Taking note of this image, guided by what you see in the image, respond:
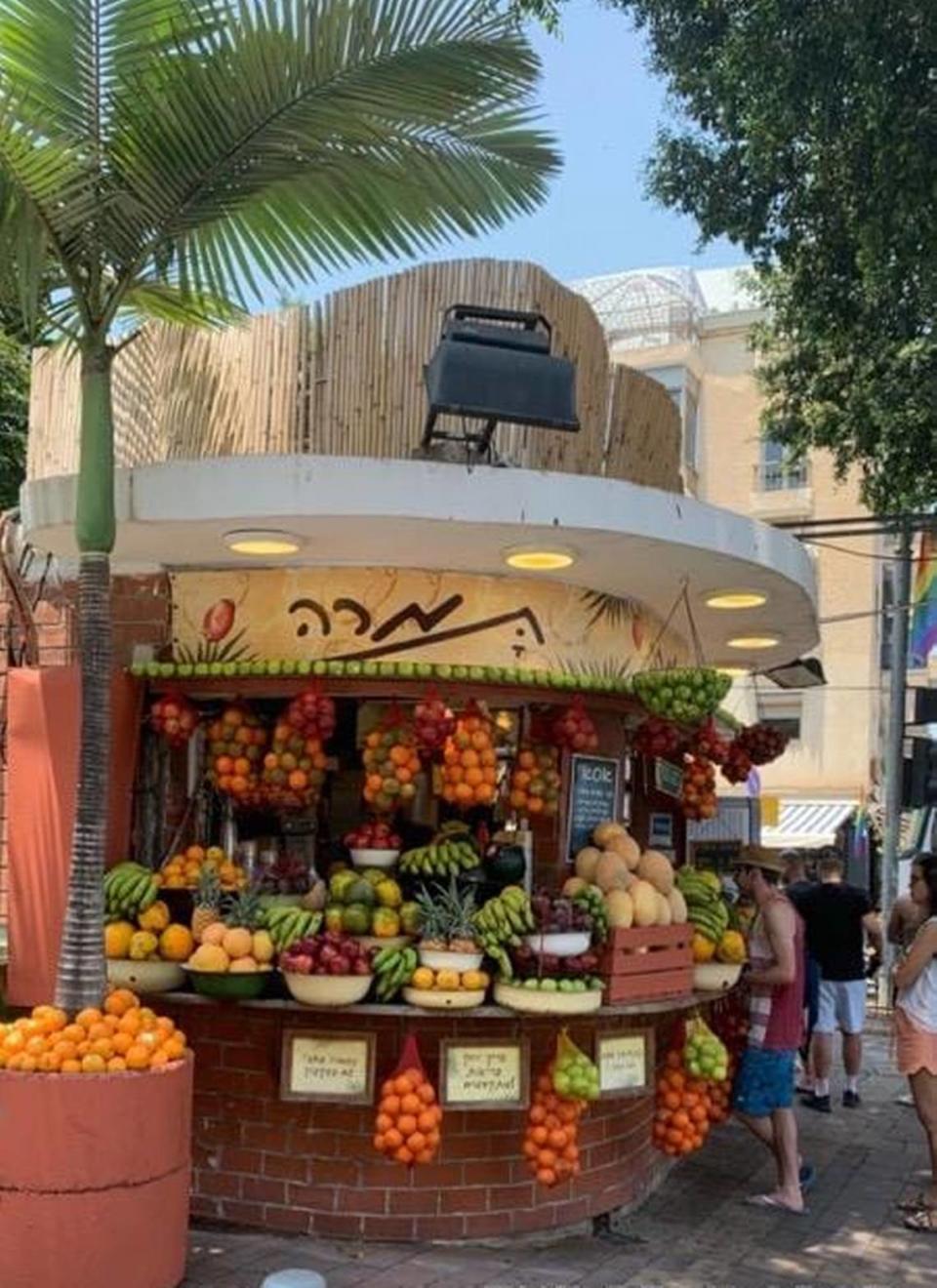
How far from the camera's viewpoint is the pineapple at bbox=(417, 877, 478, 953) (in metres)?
5.70

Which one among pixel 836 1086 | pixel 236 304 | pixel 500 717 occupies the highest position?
pixel 236 304

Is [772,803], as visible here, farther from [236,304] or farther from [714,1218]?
[236,304]

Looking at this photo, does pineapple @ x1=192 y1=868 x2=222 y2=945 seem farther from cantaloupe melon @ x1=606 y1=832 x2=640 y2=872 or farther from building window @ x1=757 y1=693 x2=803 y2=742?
building window @ x1=757 y1=693 x2=803 y2=742

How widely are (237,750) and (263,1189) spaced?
79.6 inches

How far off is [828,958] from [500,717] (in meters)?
3.77

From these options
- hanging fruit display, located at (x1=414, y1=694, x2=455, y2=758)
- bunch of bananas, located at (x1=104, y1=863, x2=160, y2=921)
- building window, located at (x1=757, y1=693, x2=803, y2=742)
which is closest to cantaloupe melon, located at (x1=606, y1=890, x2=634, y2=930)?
hanging fruit display, located at (x1=414, y1=694, x2=455, y2=758)

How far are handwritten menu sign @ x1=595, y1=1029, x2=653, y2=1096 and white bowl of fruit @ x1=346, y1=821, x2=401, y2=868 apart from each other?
50.8 inches

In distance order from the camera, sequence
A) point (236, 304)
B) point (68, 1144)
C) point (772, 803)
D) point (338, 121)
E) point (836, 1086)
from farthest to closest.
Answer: point (772, 803), point (836, 1086), point (236, 304), point (338, 121), point (68, 1144)

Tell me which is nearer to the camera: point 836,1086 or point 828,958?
point 828,958

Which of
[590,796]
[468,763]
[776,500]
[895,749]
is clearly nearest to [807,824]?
[776,500]

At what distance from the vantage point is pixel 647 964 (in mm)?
6027

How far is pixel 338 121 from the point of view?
518cm

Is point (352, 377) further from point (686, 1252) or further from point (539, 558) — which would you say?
point (686, 1252)

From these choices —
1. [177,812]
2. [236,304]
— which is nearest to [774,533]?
[236,304]
